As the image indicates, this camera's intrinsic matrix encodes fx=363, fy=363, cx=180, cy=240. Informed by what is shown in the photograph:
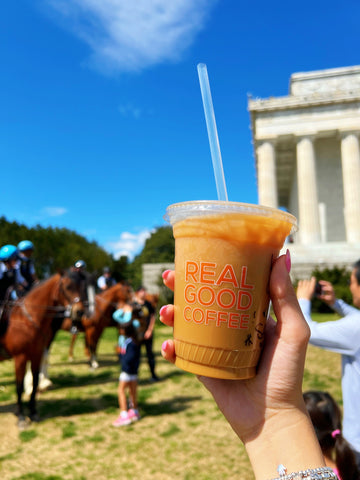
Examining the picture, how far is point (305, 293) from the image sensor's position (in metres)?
3.25

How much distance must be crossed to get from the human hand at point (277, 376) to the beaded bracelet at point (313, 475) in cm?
25

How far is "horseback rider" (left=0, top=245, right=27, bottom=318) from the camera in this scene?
6973 mm

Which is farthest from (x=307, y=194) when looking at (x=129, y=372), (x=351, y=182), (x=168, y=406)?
(x=129, y=372)

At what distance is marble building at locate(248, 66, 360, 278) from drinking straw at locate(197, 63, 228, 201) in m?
26.2

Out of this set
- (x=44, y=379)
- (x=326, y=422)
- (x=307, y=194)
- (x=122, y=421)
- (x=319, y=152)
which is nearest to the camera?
(x=326, y=422)

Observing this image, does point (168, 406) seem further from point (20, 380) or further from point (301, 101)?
point (301, 101)

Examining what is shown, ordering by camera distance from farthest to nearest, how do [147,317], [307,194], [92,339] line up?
[307,194] → [92,339] → [147,317]

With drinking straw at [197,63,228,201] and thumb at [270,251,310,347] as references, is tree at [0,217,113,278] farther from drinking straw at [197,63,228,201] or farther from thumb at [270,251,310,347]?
thumb at [270,251,310,347]

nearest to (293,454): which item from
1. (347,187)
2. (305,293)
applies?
(305,293)

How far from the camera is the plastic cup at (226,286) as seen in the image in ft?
5.60

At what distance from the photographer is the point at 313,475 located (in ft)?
4.64

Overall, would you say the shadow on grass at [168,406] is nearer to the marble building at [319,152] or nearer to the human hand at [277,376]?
the human hand at [277,376]

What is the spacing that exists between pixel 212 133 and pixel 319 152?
35851 mm

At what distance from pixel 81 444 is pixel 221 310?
210 inches
